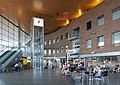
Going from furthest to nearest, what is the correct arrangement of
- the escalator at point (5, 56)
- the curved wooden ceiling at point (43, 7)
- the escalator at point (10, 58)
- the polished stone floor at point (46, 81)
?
the curved wooden ceiling at point (43, 7) < the escalator at point (5, 56) < the escalator at point (10, 58) < the polished stone floor at point (46, 81)

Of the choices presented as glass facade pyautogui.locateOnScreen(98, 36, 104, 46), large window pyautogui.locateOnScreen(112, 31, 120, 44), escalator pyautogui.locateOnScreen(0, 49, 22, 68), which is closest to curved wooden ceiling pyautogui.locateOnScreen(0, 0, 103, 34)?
glass facade pyautogui.locateOnScreen(98, 36, 104, 46)

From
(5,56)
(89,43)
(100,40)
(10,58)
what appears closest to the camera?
(10,58)

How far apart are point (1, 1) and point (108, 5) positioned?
15.4 metres

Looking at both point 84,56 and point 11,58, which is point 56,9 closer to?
point 84,56

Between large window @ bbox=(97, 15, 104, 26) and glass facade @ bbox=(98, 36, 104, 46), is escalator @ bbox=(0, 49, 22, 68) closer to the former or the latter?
glass facade @ bbox=(98, 36, 104, 46)

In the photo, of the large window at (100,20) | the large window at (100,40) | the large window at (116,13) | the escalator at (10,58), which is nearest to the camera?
the large window at (116,13)

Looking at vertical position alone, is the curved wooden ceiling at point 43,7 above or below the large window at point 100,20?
above

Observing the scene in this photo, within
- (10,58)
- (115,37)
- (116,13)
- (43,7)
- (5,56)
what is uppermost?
(43,7)

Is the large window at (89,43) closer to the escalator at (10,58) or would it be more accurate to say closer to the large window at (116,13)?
the large window at (116,13)

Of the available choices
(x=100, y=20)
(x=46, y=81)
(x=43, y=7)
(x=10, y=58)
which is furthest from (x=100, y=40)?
(x=46, y=81)

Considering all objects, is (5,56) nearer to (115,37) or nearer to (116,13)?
(115,37)

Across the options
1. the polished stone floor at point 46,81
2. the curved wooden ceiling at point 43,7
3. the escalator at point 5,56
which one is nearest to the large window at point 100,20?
the curved wooden ceiling at point 43,7

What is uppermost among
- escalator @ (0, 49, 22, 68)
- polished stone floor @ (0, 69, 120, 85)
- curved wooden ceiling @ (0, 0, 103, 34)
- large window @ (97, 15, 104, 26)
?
curved wooden ceiling @ (0, 0, 103, 34)

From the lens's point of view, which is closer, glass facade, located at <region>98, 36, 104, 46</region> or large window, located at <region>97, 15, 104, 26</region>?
glass facade, located at <region>98, 36, 104, 46</region>
